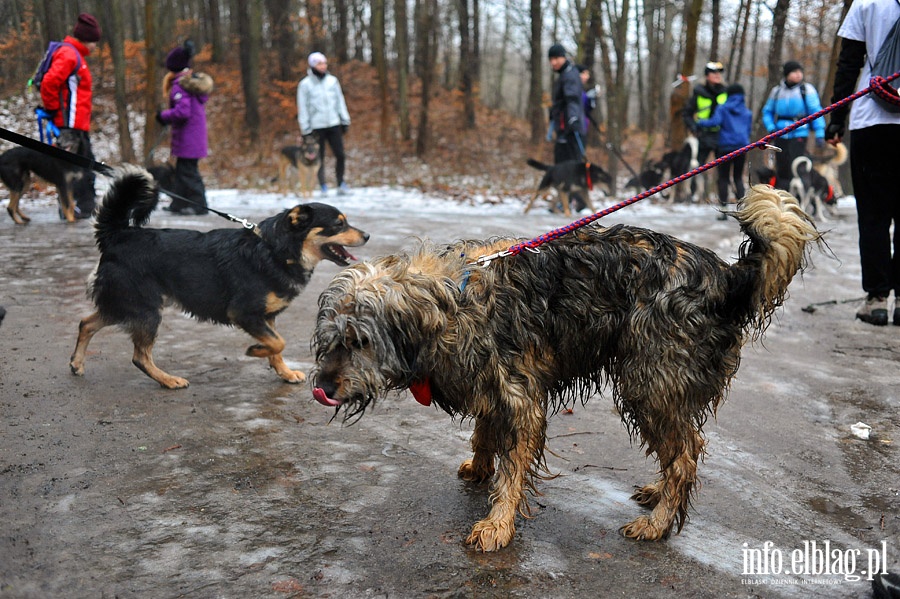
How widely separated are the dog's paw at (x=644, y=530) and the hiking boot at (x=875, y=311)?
429 cm

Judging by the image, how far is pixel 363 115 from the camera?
28469 millimetres

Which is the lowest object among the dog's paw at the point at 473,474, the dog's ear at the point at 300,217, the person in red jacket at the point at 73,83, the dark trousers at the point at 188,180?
the dog's paw at the point at 473,474

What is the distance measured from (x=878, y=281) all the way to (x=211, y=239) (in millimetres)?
5359

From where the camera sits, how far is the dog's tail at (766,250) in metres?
2.93

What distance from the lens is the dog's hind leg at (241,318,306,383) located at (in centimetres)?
504

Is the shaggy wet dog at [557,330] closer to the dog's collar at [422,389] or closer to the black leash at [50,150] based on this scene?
the dog's collar at [422,389]

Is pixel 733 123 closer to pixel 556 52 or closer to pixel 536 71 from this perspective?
pixel 556 52

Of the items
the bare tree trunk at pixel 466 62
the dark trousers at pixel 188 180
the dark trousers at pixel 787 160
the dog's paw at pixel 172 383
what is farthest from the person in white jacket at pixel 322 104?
the dog's paw at pixel 172 383

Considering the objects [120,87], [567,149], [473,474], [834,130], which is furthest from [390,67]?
[473,474]

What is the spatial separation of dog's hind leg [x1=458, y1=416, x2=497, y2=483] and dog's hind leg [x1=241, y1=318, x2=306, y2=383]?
1863 millimetres

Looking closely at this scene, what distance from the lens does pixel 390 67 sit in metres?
36.2

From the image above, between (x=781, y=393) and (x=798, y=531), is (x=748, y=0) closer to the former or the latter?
(x=781, y=393)

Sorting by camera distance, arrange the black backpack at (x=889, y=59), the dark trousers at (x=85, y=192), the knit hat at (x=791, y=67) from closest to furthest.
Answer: the black backpack at (x=889, y=59) → the dark trousers at (x=85, y=192) → the knit hat at (x=791, y=67)

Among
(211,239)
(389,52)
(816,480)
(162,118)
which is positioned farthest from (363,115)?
(816,480)
